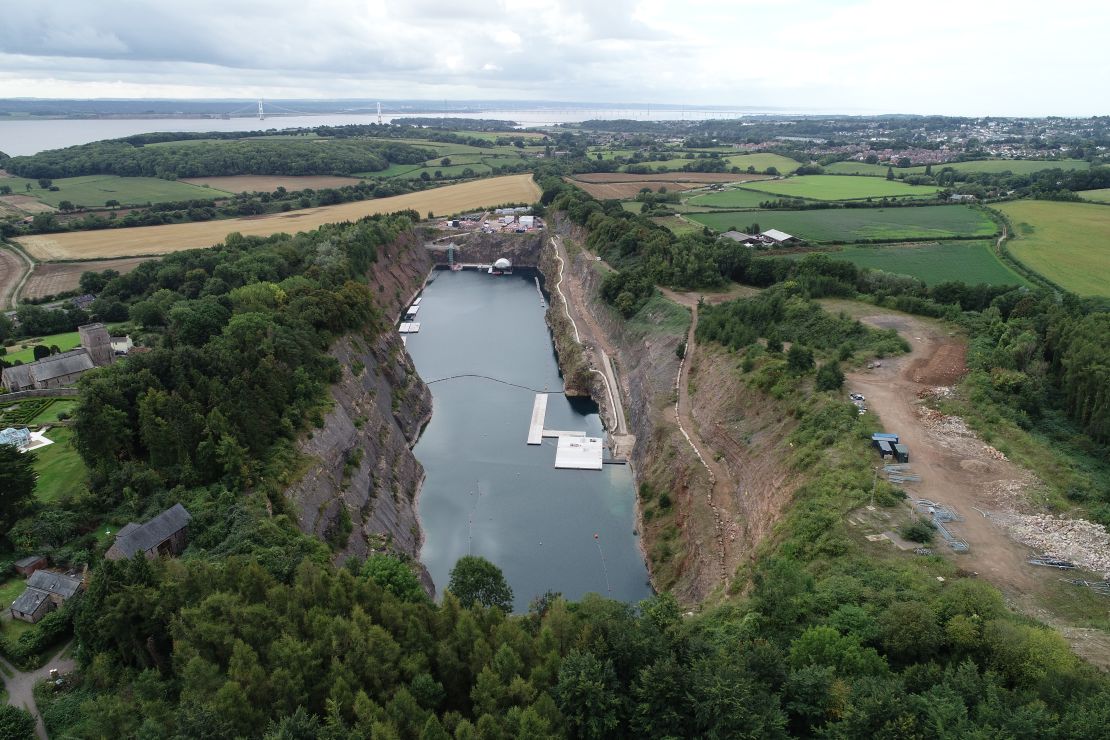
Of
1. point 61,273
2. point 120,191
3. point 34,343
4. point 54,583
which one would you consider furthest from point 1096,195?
point 120,191

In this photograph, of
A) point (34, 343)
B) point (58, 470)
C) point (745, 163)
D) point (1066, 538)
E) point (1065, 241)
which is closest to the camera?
point (1066, 538)

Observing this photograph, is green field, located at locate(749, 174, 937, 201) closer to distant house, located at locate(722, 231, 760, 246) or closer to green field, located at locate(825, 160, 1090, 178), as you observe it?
green field, located at locate(825, 160, 1090, 178)

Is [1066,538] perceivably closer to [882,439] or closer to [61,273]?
[882,439]

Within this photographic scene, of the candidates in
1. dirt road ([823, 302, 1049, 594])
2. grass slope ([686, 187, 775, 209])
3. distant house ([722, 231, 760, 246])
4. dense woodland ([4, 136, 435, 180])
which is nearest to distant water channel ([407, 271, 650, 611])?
dirt road ([823, 302, 1049, 594])

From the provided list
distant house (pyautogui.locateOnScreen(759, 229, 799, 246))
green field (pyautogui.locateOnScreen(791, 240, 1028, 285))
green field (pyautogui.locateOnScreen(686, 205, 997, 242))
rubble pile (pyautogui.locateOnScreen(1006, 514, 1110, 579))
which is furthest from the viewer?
green field (pyautogui.locateOnScreen(686, 205, 997, 242))

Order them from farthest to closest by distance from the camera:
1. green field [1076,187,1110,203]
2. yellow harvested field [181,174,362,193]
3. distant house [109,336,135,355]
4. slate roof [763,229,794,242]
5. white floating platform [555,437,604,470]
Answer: yellow harvested field [181,174,362,193] < green field [1076,187,1110,203] < slate roof [763,229,794,242] < white floating platform [555,437,604,470] < distant house [109,336,135,355]

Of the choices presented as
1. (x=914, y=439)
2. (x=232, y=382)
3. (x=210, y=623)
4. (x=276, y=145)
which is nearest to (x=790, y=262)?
(x=914, y=439)

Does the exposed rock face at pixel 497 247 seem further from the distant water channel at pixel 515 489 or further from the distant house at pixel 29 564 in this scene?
the distant house at pixel 29 564
